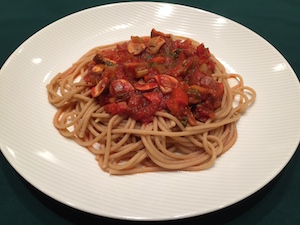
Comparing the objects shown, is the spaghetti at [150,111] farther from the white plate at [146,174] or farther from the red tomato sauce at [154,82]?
the white plate at [146,174]

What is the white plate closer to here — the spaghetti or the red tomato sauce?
the spaghetti

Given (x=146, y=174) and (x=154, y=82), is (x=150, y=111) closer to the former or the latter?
(x=154, y=82)

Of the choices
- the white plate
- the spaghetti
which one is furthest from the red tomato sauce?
the white plate

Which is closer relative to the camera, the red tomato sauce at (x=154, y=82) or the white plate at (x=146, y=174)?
the white plate at (x=146, y=174)

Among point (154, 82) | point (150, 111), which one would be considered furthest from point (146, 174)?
point (154, 82)

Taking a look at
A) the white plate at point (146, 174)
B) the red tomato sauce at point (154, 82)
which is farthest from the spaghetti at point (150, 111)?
the white plate at point (146, 174)
